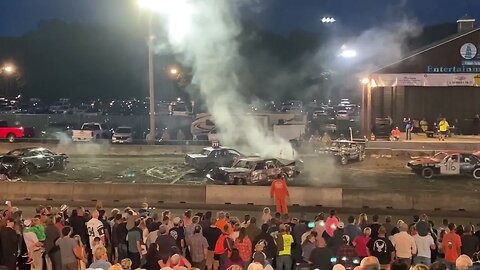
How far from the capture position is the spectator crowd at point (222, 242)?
11.6m

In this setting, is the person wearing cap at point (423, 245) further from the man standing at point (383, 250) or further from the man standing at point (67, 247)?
the man standing at point (67, 247)

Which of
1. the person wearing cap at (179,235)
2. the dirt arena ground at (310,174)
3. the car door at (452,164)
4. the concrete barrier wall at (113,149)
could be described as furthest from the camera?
the concrete barrier wall at (113,149)

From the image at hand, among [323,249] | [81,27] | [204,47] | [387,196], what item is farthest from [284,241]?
[81,27]

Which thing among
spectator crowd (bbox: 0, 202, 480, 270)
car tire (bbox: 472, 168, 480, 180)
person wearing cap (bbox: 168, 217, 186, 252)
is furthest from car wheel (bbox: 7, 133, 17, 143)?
person wearing cap (bbox: 168, 217, 186, 252)

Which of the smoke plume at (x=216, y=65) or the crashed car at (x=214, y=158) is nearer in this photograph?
the crashed car at (x=214, y=158)

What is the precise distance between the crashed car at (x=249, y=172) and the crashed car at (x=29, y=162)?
9387 mm

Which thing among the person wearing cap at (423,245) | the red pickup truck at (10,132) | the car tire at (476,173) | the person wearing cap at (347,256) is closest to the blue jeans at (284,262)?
the person wearing cap at (347,256)

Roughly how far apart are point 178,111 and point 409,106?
882 inches

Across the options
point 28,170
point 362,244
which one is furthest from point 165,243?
point 28,170

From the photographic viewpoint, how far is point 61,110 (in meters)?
79.0

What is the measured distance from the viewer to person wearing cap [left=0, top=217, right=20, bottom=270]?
1201 cm

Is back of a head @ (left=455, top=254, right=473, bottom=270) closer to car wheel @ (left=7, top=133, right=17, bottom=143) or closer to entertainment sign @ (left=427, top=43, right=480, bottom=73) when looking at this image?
entertainment sign @ (left=427, top=43, right=480, bottom=73)

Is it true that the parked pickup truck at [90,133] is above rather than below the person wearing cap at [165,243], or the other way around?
above

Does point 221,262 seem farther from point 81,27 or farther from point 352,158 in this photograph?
point 81,27
